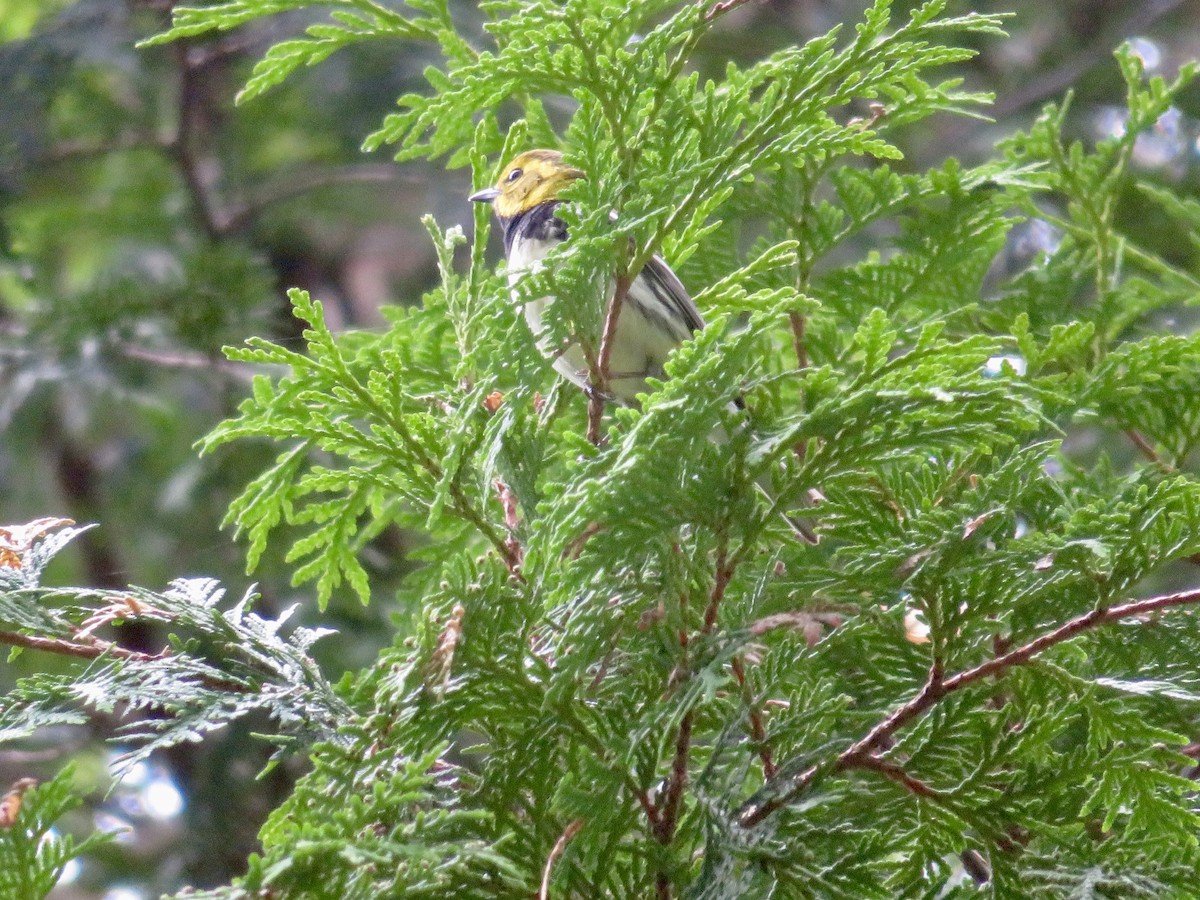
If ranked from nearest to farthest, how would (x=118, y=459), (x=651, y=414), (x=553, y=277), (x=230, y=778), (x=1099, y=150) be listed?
1. (x=651, y=414)
2. (x=553, y=277)
3. (x=1099, y=150)
4. (x=230, y=778)
5. (x=118, y=459)

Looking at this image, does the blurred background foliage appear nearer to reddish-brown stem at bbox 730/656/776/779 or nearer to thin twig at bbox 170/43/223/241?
thin twig at bbox 170/43/223/241

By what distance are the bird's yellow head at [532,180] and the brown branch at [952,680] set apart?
5.87ft

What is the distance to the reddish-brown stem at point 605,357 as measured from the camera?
181cm

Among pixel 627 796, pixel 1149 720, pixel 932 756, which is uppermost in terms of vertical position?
pixel 627 796

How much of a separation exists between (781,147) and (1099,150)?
4.15 ft

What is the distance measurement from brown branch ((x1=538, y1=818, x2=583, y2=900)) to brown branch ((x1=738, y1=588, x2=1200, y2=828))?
207 mm

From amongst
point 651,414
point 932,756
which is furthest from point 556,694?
point 932,756

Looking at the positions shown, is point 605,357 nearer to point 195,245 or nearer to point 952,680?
point 952,680

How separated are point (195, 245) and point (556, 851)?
4132mm

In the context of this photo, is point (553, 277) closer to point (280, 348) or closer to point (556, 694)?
point (280, 348)

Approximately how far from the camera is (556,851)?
1520 mm

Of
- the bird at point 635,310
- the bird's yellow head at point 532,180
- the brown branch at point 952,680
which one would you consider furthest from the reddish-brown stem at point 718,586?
the bird's yellow head at point 532,180

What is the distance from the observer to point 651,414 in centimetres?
149

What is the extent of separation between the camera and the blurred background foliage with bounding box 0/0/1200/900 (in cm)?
424
